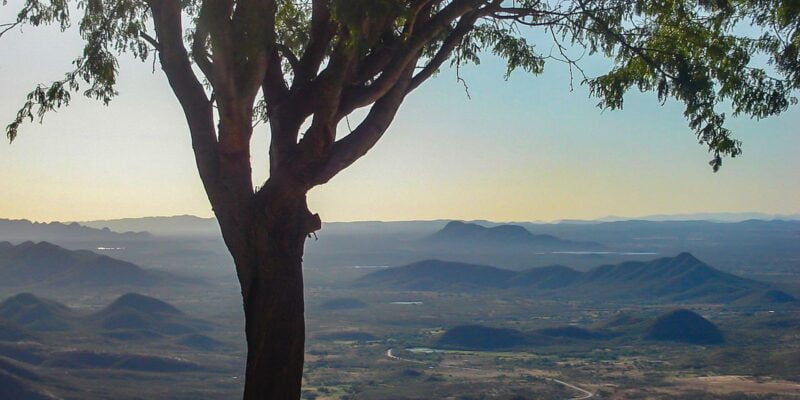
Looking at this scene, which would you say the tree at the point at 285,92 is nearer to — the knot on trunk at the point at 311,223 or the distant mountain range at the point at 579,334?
the knot on trunk at the point at 311,223

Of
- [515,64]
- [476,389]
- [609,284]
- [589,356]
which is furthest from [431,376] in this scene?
[609,284]

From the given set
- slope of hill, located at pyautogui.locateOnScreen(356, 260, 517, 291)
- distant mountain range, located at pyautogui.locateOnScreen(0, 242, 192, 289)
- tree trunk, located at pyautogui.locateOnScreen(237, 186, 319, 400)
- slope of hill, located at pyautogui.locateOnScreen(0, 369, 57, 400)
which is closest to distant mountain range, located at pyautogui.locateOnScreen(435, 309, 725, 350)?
slope of hill, located at pyautogui.locateOnScreen(0, 369, 57, 400)

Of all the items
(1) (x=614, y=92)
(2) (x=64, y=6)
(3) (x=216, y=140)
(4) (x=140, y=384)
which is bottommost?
(4) (x=140, y=384)

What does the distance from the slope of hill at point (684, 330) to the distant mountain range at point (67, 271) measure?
93.4 m

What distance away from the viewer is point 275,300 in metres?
10.5

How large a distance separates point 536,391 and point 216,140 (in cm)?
5884

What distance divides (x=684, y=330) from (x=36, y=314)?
69.8m

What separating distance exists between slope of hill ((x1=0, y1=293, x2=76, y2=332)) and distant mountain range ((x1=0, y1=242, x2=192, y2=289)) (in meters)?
44.5

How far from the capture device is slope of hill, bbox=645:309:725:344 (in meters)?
98.4

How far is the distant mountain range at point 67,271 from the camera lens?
167500 millimetres

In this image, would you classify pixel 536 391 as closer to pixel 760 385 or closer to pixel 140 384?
pixel 760 385

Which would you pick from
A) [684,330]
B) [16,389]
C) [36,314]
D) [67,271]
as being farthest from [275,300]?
[67,271]

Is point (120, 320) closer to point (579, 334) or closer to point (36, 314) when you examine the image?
point (36, 314)

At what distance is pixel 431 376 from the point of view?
245 ft
